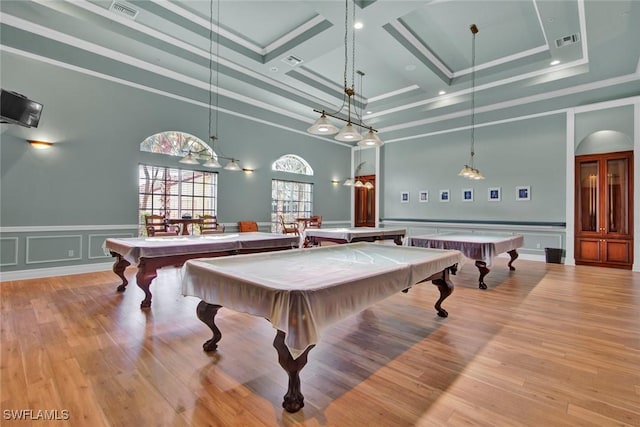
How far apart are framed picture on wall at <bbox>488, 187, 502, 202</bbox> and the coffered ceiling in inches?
73.3

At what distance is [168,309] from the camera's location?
3.58 m

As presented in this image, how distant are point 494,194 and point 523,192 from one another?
0.65 m

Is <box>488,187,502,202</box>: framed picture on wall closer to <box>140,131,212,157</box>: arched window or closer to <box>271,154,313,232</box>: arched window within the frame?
<box>271,154,313,232</box>: arched window

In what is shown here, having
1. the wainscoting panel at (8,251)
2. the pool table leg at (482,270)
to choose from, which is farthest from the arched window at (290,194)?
the wainscoting panel at (8,251)

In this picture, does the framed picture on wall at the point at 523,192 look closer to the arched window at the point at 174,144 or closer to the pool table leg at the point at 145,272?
the arched window at the point at 174,144

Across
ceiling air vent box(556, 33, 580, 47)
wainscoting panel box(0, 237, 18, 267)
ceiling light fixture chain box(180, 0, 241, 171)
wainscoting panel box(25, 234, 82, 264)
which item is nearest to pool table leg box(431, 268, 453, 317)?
ceiling light fixture chain box(180, 0, 241, 171)

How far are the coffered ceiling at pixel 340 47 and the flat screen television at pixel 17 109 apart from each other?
1329 millimetres

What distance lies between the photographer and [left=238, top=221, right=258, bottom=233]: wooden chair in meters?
7.54

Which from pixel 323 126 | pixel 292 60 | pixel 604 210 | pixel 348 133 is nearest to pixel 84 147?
pixel 292 60

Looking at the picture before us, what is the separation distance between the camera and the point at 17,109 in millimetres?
4039

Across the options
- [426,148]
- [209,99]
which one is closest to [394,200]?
[426,148]

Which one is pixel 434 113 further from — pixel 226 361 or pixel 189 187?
pixel 226 361

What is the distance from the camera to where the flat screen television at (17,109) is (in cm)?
386

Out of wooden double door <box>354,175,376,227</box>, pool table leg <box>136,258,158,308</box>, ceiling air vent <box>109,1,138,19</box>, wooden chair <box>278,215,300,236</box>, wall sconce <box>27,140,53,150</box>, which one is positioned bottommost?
pool table leg <box>136,258,158,308</box>
